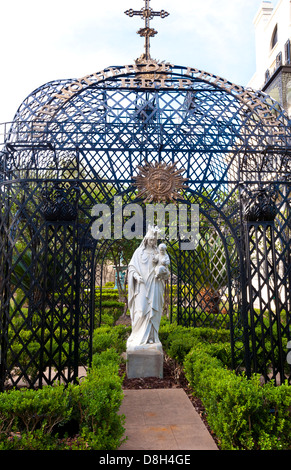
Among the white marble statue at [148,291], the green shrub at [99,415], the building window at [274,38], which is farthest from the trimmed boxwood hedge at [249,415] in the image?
the building window at [274,38]

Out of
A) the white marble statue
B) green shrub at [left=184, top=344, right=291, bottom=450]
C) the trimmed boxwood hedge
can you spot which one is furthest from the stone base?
green shrub at [left=184, top=344, right=291, bottom=450]

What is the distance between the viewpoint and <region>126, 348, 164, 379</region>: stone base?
8.19 metres

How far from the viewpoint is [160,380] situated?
8117 millimetres

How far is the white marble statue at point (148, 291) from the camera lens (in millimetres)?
8383

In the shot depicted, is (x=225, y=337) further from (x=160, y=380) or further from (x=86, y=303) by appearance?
(x=86, y=303)

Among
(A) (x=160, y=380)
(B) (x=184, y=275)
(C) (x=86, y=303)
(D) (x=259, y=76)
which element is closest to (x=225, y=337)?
(B) (x=184, y=275)

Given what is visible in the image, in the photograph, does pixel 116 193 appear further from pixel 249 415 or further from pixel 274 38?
pixel 274 38

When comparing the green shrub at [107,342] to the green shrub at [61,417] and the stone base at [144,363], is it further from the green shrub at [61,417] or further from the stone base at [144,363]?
the green shrub at [61,417]

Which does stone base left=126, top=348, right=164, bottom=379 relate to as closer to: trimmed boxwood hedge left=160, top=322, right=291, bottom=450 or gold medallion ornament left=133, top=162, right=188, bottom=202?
trimmed boxwood hedge left=160, top=322, right=291, bottom=450

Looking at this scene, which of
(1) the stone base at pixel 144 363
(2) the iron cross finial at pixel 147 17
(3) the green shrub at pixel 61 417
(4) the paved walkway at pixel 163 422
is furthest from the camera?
(2) the iron cross finial at pixel 147 17

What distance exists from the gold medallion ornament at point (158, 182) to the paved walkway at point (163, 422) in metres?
3.99

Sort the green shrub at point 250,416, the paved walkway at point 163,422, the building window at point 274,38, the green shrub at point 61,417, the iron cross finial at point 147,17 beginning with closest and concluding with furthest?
the green shrub at point 61,417
the green shrub at point 250,416
the paved walkway at point 163,422
the iron cross finial at point 147,17
the building window at point 274,38

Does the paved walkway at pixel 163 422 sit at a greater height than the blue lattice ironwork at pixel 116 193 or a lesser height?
lesser

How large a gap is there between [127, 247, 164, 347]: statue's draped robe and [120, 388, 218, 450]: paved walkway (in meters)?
1.36
